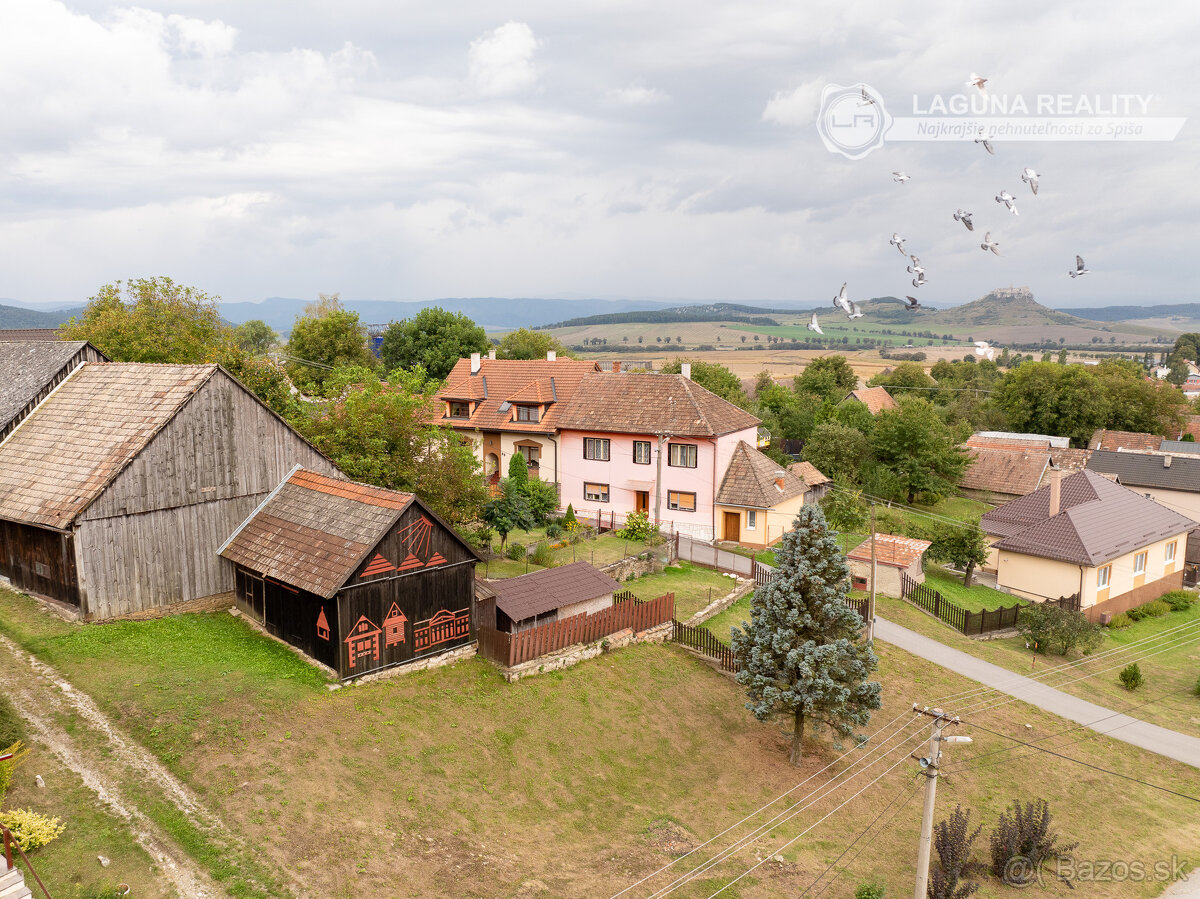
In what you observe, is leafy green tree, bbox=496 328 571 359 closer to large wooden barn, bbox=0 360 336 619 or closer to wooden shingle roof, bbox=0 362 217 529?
wooden shingle roof, bbox=0 362 217 529

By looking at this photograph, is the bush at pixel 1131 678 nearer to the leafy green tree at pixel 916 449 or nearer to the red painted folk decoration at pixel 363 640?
the leafy green tree at pixel 916 449

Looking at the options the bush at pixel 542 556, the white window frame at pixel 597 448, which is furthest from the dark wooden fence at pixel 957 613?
the white window frame at pixel 597 448

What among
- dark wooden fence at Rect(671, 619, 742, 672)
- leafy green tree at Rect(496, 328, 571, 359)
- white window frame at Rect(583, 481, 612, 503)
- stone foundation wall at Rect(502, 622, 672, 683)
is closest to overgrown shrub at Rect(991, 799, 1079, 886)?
dark wooden fence at Rect(671, 619, 742, 672)

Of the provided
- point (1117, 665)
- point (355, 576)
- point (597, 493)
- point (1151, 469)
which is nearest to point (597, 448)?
point (597, 493)

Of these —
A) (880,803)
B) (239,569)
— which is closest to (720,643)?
(880,803)

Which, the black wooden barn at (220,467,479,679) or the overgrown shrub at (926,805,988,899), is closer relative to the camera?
the overgrown shrub at (926,805,988,899)

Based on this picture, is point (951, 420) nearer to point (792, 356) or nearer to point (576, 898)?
point (576, 898)

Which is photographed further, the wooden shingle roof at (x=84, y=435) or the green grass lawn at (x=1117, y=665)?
the green grass lawn at (x=1117, y=665)
